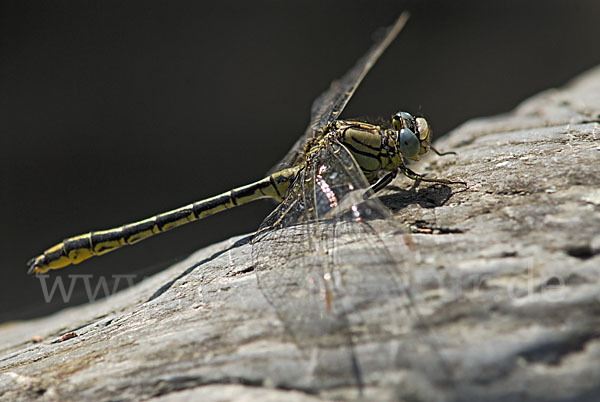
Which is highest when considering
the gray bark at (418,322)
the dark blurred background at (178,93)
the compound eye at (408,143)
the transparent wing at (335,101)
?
the dark blurred background at (178,93)

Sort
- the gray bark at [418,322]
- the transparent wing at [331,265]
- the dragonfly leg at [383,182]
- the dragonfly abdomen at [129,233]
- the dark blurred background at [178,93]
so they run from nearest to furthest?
the gray bark at [418,322]
the transparent wing at [331,265]
the dragonfly leg at [383,182]
the dragonfly abdomen at [129,233]
the dark blurred background at [178,93]

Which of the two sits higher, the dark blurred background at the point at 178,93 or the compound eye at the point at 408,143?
the dark blurred background at the point at 178,93

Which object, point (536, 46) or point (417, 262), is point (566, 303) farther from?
point (536, 46)

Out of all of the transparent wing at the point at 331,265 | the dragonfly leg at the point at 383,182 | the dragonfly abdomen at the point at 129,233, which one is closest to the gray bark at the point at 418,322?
the transparent wing at the point at 331,265

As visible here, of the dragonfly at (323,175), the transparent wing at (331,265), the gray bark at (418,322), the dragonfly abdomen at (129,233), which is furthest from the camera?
the dragonfly abdomen at (129,233)

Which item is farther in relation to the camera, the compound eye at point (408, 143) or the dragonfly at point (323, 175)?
the compound eye at point (408, 143)

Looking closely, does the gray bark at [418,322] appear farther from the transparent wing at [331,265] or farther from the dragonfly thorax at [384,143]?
the dragonfly thorax at [384,143]
